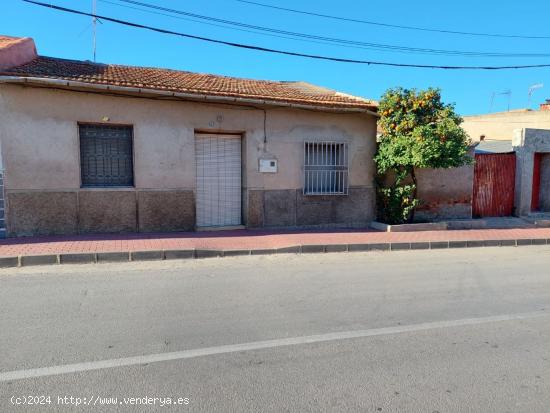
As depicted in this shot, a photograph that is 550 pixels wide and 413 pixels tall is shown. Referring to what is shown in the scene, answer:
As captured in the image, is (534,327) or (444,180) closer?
(534,327)

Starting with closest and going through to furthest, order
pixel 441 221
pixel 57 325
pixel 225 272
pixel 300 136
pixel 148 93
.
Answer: pixel 57 325 < pixel 225 272 < pixel 148 93 < pixel 300 136 < pixel 441 221

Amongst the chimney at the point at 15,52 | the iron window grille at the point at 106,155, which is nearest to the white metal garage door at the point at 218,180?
the iron window grille at the point at 106,155

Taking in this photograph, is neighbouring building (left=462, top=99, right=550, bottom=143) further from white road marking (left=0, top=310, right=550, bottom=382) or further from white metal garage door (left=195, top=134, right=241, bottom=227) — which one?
white road marking (left=0, top=310, right=550, bottom=382)

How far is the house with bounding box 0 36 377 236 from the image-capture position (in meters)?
8.20

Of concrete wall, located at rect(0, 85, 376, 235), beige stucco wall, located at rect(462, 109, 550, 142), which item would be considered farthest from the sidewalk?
beige stucco wall, located at rect(462, 109, 550, 142)

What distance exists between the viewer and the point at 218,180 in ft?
33.0

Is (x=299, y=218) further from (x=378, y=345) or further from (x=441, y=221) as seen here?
(x=378, y=345)

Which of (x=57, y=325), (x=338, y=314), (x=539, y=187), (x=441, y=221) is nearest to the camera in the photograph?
(x=57, y=325)

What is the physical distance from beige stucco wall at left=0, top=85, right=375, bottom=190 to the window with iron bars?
20cm

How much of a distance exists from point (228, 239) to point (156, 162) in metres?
2.55

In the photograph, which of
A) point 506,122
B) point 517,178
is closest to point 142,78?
point 517,178

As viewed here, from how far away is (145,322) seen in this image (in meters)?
4.06

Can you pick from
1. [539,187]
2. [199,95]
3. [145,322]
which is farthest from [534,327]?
[539,187]

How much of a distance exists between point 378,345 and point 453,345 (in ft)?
2.30
